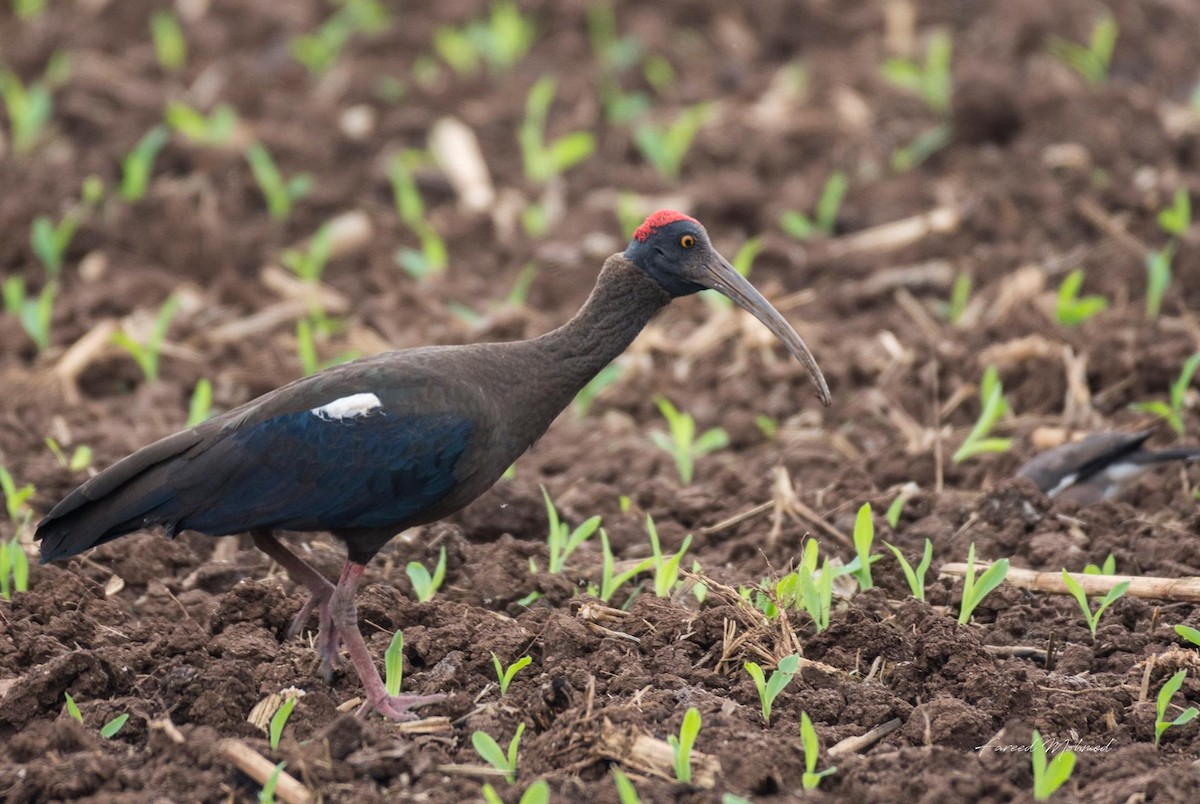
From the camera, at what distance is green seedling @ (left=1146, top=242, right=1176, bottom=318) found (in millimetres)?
8656

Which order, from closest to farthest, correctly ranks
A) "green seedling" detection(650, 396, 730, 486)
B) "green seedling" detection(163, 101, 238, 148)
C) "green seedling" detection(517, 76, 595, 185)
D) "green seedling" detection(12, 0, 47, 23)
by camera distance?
"green seedling" detection(650, 396, 730, 486)
"green seedling" detection(517, 76, 595, 185)
"green seedling" detection(163, 101, 238, 148)
"green seedling" detection(12, 0, 47, 23)

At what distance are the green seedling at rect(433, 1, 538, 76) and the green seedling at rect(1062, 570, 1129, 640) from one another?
7971 millimetres

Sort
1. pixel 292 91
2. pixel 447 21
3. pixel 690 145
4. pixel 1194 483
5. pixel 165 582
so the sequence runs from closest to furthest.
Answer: pixel 165 582, pixel 1194 483, pixel 690 145, pixel 292 91, pixel 447 21

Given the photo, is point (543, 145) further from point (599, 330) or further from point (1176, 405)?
point (599, 330)

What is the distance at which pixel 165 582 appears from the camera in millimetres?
6625

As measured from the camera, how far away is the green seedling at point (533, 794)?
4.64m

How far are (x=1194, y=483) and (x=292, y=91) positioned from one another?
789 centimetres

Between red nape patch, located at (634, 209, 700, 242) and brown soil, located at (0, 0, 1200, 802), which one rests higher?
red nape patch, located at (634, 209, 700, 242)

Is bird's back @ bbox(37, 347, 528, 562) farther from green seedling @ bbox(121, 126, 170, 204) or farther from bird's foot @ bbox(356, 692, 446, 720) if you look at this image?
green seedling @ bbox(121, 126, 170, 204)

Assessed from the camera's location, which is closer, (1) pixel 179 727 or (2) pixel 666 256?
(1) pixel 179 727

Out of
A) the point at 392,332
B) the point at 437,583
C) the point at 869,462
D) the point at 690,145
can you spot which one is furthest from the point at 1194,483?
the point at 690,145

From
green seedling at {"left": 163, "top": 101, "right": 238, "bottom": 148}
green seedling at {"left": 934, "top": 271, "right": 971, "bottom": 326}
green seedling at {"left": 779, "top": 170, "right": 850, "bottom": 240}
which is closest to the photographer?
green seedling at {"left": 934, "top": 271, "right": 971, "bottom": 326}

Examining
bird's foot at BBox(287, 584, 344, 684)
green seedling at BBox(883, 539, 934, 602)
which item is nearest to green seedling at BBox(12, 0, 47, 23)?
bird's foot at BBox(287, 584, 344, 684)

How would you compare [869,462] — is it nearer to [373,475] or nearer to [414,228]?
[373,475]
